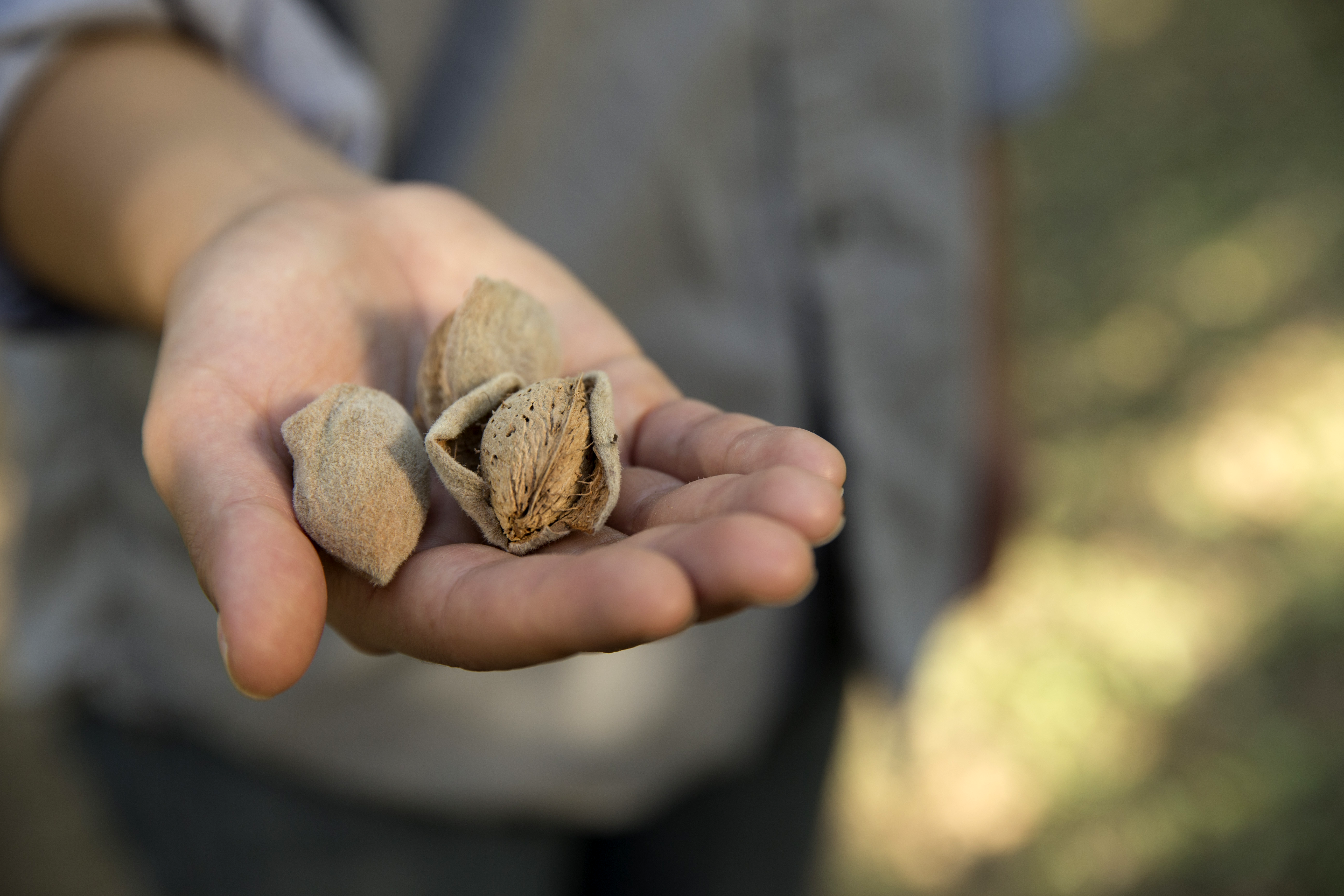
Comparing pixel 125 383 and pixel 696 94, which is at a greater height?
pixel 696 94

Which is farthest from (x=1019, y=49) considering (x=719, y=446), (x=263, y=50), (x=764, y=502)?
(x=764, y=502)

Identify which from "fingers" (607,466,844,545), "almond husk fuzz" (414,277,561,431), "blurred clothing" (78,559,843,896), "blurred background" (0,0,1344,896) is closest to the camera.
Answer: "fingers" (607,466,844,545)

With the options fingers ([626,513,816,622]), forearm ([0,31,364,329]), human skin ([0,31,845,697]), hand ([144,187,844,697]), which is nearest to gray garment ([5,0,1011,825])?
forearm ([0,31,364,329])

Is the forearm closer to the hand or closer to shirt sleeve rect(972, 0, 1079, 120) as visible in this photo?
the hand

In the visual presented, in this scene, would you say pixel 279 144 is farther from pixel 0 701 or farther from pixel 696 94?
pixel 0 701

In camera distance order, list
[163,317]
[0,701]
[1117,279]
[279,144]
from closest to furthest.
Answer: [163,317] → [279,144] → [0,701] → [1117,279]

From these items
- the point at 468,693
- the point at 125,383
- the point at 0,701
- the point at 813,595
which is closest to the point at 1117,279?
the point at 813,595

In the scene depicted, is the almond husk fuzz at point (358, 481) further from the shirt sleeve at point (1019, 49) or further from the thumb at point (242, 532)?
the shirt sleeve at point (1019, 49)

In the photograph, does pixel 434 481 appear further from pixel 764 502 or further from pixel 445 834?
pixel 445 834
